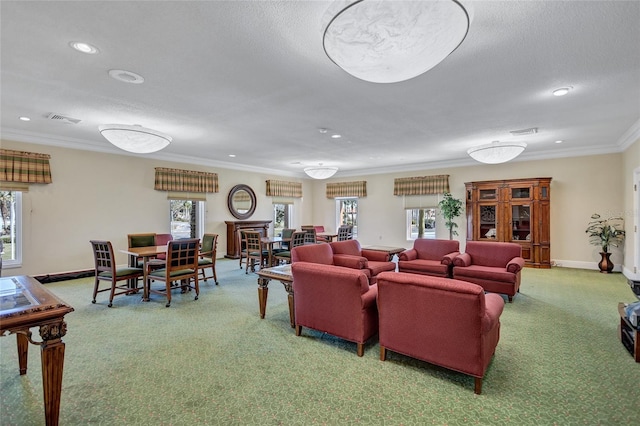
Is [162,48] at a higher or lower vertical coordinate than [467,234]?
higher

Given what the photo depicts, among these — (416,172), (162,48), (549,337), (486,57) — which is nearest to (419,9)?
(486,57)

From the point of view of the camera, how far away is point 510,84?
10.7 ft

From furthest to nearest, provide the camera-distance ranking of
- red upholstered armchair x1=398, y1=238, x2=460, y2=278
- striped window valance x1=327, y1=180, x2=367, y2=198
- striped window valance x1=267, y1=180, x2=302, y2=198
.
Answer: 1. striped window valance x1=327, y1=180, x2=367, y2=198
2. striped window valance x1=267, y1=180, x2=302, y2=198
3. red upholstered armchair x1=398, y1=238, x2=460, y2=278

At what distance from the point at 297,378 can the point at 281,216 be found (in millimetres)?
7995

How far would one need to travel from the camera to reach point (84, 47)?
252cm

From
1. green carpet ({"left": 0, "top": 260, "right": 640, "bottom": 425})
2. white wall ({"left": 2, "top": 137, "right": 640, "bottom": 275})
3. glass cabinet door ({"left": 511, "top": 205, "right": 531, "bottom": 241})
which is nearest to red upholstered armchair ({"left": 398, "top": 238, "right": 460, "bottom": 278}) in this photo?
green carpet ({"left": 0, "top": 260, "right": 640, "bottom": 425})

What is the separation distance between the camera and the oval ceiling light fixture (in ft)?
9.78

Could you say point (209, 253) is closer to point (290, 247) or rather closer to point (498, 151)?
point (290, 247)

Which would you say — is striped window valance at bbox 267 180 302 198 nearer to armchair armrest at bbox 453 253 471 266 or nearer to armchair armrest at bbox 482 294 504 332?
armchair armrest at bbox 453 253 471 266

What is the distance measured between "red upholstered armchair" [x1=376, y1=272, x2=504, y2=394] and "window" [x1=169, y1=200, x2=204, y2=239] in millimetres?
6432

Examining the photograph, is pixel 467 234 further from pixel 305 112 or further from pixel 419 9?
pixel 419 9

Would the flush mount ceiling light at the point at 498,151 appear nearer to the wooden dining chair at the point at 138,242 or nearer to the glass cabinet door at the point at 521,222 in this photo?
the glass cabinet door at the point at 521,222

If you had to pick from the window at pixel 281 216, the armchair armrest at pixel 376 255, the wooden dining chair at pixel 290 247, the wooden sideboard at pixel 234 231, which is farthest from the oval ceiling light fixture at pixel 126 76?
the window at pixel 281 216

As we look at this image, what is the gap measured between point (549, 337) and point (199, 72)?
4458 millimetres
